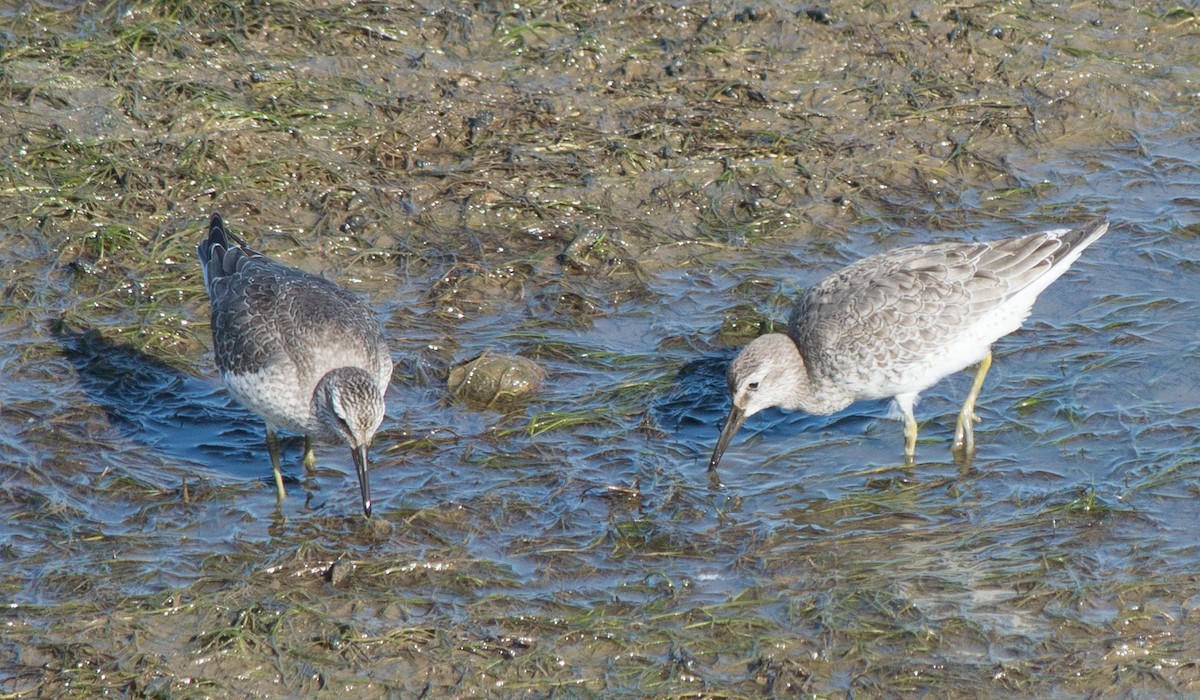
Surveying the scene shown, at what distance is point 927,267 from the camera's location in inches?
324

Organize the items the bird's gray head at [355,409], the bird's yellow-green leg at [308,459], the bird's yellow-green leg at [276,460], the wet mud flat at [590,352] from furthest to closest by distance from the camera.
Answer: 1. the bird's yellow-green leg at [308,459]
2. the bird's yellow-green leg at [276,460]
3. the bird's gray head at [355,409]
4. the wet mud flat at [590,352]

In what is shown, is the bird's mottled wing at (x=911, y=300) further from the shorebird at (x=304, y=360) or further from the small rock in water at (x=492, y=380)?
the shorebird at (x=304, y=360)

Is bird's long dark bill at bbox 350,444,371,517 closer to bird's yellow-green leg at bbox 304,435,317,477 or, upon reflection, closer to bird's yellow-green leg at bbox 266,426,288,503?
bird's yellow-green leg at bbox 266,426,288,503

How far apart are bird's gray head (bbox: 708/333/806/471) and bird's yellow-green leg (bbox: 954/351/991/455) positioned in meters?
1.03

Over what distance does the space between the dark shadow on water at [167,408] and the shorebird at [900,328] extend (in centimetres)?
282

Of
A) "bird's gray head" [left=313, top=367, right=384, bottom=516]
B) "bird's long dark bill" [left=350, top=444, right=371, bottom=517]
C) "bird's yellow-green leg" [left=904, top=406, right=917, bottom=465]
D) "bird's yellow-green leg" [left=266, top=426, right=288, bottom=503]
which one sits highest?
"bird's gray head" [left=313, top=367, right=384, bottom=516]

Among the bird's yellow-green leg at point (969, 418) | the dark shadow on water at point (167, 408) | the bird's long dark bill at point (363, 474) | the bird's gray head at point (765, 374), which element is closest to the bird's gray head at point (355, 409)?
the bird's long dark bill at point (363, 474)

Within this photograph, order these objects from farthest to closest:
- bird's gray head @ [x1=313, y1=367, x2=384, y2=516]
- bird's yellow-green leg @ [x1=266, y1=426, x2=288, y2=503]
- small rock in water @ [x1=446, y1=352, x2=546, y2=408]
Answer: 1. small rock in water @ [x1=446, y1=352, x2=546, y2=408]
2. bird's yellow-green leg @ [x1=266, y1=426, x2=288, y2=503]
3. bird's gray head @ [x1=313, y1=367, x2=384, y2=516]

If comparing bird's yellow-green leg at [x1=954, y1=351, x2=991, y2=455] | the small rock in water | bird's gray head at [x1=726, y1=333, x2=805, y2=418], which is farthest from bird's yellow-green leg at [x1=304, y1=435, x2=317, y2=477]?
bird's yellow-green leg at [x1=954, y1=351, x2=991, y2=455]

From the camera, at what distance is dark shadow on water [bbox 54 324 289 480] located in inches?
324

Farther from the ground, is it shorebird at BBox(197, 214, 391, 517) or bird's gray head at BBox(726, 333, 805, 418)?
shorebird at BBox(197, 214, 391, 517)

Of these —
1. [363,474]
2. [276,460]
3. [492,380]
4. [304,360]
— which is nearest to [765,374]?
[492,380]

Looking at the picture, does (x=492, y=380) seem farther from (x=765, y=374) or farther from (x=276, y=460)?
(x=765, y=374)

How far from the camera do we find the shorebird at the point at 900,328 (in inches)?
316
